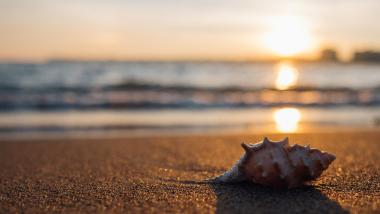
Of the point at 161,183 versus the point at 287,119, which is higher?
the point at 287,119

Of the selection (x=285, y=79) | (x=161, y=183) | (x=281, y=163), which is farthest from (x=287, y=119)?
(x=285, y=79)

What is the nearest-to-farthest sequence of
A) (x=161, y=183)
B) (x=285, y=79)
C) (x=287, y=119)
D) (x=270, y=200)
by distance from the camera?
(x=270, y=200), (x=161, y=183), (x=287, y=119), (x=285, y=79)

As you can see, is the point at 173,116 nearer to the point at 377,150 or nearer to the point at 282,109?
the point at 282,109

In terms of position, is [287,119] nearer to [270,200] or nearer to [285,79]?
[270,200]

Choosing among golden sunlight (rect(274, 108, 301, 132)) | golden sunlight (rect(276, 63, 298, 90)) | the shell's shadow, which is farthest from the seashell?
golden sunlight (rect(276, 63, 298, 90))

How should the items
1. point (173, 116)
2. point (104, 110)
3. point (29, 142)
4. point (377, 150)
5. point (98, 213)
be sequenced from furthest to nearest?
point (104, 110) < point (173, 116) < point (29, 142) < point (377, 150) < point (98, 213)

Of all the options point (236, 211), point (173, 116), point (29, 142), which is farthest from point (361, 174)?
point (173, 116)

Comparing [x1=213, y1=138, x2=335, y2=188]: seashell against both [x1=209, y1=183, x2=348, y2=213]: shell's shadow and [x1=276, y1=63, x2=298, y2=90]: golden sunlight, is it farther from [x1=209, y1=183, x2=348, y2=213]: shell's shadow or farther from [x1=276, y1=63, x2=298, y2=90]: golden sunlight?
[x1=276, y1=63, x2=298, y2=90]: golden sunlight

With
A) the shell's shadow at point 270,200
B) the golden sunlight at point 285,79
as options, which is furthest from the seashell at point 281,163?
the golden sunlight at point 285,79
